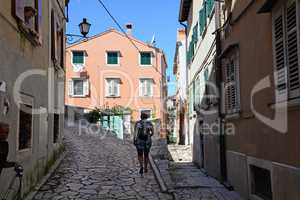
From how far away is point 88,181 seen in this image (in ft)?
35.7

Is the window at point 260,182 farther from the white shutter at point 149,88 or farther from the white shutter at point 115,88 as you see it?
the white shutter at point 149,88

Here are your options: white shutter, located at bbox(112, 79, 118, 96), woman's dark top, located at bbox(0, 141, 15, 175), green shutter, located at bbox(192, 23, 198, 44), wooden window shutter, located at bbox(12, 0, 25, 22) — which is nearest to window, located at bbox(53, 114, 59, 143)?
wooden window shutter, located at bbox(12, 0, 25, 22)

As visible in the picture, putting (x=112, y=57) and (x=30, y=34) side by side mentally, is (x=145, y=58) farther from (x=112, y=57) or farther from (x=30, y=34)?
(x=30, y=34)

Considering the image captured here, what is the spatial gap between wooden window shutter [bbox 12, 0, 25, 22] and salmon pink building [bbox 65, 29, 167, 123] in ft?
103

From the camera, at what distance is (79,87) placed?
131ft

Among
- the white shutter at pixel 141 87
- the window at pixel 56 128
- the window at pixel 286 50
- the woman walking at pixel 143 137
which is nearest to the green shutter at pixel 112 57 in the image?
the white shutter at pixel 141 87

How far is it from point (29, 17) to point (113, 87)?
102ft

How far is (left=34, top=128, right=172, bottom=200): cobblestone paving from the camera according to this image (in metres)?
9.27

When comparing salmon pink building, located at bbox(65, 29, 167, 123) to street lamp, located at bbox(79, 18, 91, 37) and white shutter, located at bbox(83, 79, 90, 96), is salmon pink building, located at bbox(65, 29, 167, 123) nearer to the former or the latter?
white shutter, located at bbox(83, 79, 90, 96)

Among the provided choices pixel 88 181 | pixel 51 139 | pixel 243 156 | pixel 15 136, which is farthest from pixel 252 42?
pixel 51 139

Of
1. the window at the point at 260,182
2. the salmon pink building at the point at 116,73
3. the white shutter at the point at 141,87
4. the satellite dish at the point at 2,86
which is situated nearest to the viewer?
the satellite dish at the point at 2,86

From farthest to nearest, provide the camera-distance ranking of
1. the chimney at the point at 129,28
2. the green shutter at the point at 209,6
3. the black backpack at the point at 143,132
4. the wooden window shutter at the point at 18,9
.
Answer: the chimney at the point at 129,28 < the green shutter at the point at 209,6 < the black backpack at the point at 143,132 < the wooden window shutter at the point at 18,9

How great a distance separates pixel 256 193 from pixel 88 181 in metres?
4.62

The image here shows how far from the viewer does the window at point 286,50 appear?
19.3 feet
